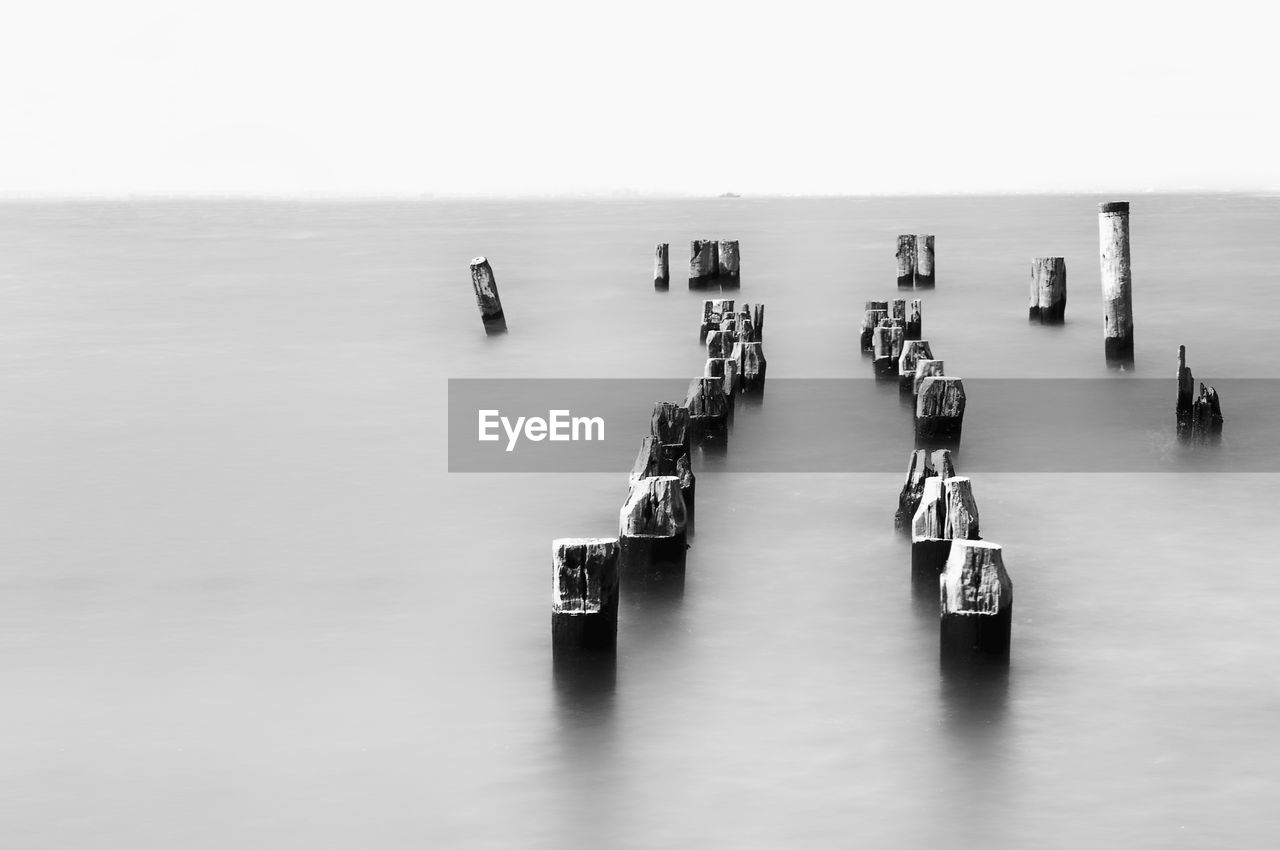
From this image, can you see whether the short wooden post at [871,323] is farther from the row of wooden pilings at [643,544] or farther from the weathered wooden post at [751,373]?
the row of wooden pilings at [643,544]

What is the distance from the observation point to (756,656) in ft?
31.3

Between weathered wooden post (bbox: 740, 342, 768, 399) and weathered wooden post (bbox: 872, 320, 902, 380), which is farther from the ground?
weathered wooden post (bbox: 872, 320, 902, 380)

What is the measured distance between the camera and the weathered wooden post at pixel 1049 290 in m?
27.2

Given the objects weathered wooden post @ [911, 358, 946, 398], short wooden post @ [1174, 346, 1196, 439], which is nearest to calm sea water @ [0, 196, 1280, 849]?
weathered wooden post @ [911, 358, 946, 398]

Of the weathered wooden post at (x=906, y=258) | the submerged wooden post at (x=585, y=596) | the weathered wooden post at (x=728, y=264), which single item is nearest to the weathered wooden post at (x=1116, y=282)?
the submerged wooden post at (x=585, y=596)

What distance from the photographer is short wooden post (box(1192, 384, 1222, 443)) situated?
16.5 m

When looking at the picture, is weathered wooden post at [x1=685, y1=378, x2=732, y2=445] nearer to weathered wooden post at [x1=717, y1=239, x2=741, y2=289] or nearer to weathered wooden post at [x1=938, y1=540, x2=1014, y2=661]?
weathered wooden post at [x1=938, y1=540, x2=1014, y2=661]

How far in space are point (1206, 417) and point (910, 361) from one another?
10.5 feet

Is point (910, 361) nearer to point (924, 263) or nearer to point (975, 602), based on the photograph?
point (975, 602)

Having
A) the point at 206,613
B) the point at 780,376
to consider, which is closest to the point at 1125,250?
the point at 780,376

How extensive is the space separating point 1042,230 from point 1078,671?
247 ft

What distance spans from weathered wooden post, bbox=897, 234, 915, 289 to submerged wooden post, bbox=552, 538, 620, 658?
2809 centimetres

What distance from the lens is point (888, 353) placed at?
20797mm
